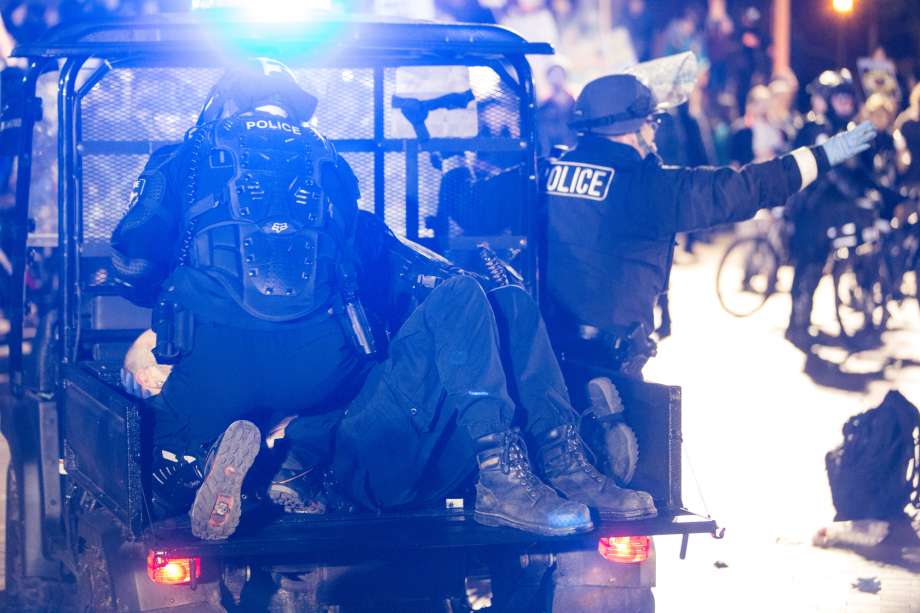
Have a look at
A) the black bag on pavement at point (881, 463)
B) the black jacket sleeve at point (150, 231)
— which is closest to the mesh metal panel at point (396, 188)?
the black jacket sleeve at point (150, 231)

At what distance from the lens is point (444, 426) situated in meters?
4.86

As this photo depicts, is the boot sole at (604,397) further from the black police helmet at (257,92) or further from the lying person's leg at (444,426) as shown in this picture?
the black police helmet at (257,92)

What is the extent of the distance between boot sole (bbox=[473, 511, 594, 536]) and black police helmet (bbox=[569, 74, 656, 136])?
2.53m

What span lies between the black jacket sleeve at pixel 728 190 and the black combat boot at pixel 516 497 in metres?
1.93

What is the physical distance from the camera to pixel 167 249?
516cm

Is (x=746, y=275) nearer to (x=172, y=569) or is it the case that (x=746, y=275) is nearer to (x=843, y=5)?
(x=843, y=5)

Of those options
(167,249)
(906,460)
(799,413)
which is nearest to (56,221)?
(167,249)

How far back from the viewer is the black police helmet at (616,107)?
21.3 ft

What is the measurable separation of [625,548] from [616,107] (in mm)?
2586

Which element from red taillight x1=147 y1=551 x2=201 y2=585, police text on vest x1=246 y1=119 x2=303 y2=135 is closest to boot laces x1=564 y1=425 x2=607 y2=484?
red taillight x1=147 y1=551 x2=201 y2=585

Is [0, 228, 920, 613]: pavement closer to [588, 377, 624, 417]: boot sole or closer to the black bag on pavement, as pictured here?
the black bag on pavement

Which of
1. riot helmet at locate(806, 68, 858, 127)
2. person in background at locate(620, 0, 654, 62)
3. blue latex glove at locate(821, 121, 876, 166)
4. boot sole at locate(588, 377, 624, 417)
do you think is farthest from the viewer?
person in background at locate(620, 0, 654, 62)

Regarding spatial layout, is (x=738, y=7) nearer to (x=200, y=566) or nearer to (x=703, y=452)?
(x=703, y=452)

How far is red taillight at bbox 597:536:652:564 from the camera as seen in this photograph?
15.0ft
